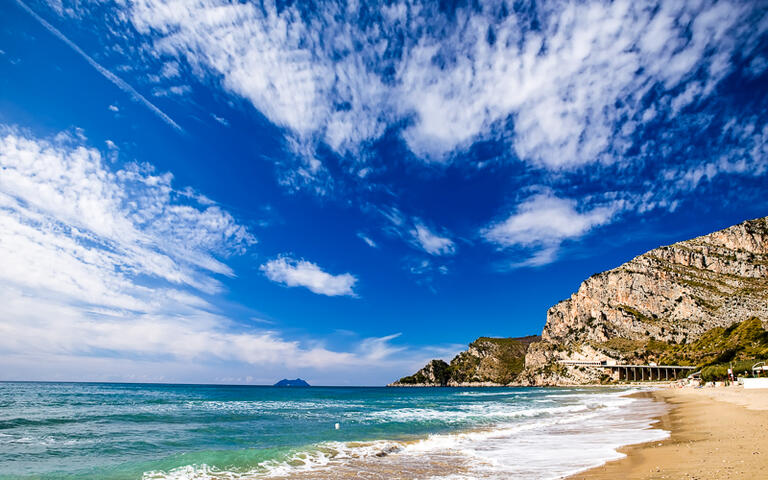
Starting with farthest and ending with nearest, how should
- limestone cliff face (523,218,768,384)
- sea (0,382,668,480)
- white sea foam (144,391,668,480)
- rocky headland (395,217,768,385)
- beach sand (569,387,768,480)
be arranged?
limestone cliff face (523,218,768,384) → rocky headland (395,217,768,385) → sea (0,382,668,480) → white sea foam (144,391,668,480) → beach sand (569,387,768,480)

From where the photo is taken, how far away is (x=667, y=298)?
148m

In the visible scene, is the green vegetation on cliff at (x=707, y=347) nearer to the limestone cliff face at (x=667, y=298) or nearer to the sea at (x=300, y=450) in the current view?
the limestone cliff face at (x=667, y=298)

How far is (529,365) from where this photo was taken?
640ft

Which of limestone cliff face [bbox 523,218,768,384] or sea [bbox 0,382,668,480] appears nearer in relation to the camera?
sea [bbox 0,382,668,480]

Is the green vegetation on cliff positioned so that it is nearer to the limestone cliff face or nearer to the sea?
the limestone cliff face

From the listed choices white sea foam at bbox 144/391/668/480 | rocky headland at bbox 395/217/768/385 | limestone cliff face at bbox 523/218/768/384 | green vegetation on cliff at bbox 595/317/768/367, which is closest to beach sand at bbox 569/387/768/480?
white sea foam at bbox 144/391/668/480

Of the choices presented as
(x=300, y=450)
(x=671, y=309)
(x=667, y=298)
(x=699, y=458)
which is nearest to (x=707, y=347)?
(x=671, y=309)

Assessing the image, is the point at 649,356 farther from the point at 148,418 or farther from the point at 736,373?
the point at 148,418

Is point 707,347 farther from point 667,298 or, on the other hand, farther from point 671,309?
point 667,298

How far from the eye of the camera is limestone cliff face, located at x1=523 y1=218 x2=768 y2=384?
427 feet

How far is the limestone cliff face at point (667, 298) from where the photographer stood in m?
130

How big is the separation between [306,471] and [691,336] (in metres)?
164

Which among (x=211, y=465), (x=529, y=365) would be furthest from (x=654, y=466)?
(x=529, y=365)

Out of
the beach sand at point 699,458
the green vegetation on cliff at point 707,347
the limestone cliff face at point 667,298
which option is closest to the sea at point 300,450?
the beach sand at point 699,458
